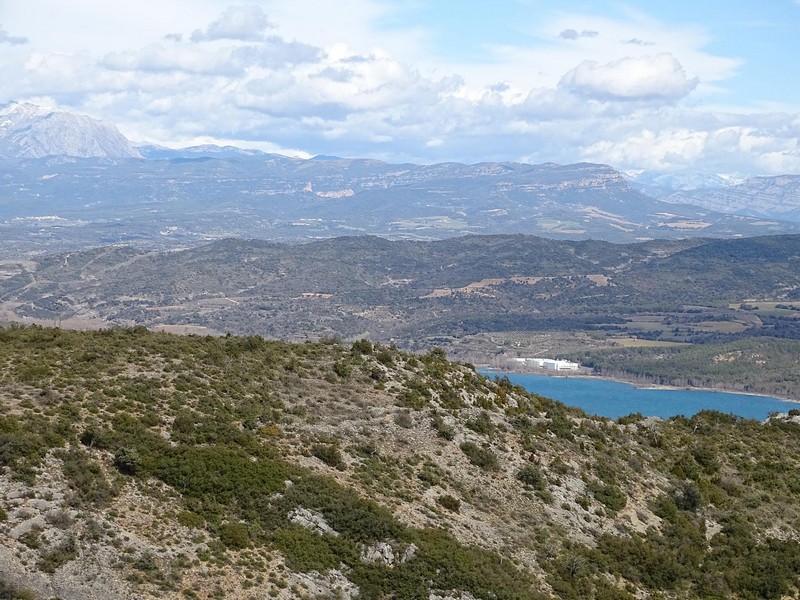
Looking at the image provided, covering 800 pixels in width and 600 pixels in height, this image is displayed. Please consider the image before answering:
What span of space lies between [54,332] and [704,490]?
2902 cm

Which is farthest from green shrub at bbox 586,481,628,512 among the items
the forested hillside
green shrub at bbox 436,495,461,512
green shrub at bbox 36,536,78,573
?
green shrub at bbox 36,536,78,573

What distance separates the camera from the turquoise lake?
162 m

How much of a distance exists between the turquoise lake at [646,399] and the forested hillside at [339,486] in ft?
375

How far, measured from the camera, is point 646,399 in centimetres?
17988

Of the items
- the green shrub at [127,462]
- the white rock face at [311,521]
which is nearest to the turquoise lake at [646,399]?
the white rock face at [311,521]

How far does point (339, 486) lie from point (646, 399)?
162 metres

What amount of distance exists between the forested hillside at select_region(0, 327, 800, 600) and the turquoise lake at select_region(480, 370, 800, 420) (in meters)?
114

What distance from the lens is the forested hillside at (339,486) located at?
2273 cm

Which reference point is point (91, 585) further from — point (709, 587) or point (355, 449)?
point (709, 587)

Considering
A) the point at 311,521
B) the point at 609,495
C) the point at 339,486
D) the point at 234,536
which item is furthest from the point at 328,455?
the point at 609,495

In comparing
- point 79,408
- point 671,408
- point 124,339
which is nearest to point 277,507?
point 79,408

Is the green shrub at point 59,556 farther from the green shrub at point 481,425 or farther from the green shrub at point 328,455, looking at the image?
the green shrub at point 481,425

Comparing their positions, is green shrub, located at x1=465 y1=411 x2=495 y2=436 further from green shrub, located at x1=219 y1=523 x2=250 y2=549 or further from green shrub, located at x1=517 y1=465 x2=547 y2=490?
green shrub, located at x1=219 y1=523 x2=250 y2=549

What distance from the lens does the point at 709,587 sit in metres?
30.7
